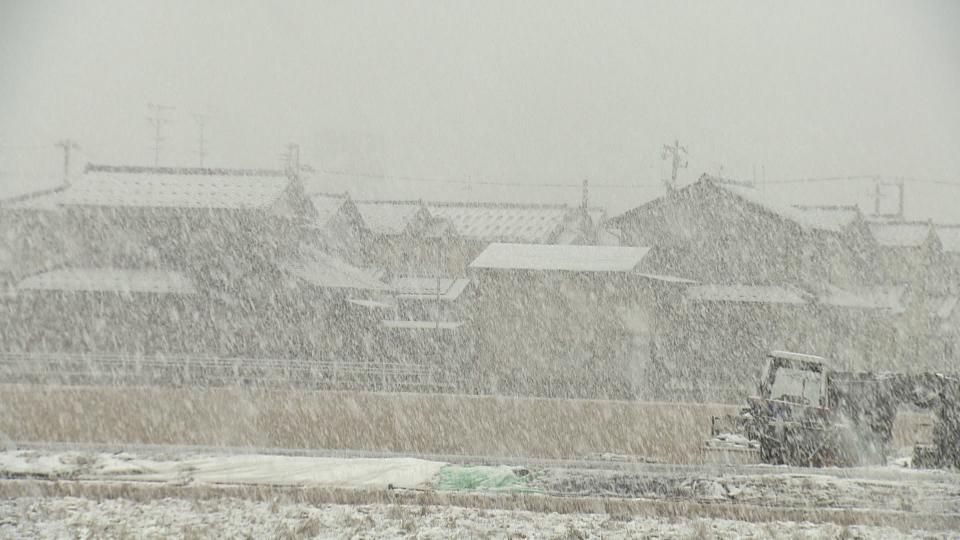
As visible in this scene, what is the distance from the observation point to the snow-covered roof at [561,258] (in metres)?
34.3

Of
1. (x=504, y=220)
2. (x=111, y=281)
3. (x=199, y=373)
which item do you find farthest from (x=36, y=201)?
(x=504, y=220)

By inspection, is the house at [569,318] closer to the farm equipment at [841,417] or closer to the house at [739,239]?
the house at [739,239]

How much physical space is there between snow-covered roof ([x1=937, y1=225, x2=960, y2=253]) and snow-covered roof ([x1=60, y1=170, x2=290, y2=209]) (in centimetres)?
3397

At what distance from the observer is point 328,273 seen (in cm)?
4172

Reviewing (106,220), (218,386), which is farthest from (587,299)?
(106,220)

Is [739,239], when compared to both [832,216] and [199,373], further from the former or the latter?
[199,373]

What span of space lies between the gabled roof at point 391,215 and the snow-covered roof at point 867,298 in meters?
22.2

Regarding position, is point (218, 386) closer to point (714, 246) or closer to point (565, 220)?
point (714, 246)

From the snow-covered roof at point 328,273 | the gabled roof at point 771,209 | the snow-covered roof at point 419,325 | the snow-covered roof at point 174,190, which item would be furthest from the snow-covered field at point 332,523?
the snow-covered roof at point 419,325

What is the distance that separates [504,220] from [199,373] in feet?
94.6

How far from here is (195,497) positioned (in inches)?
423

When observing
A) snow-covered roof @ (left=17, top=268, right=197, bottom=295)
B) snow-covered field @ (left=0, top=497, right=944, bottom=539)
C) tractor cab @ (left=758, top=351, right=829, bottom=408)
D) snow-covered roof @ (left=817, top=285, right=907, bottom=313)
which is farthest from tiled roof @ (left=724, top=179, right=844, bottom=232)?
snow-covered field @ (left=0, top=497, right=944, bottom=539)

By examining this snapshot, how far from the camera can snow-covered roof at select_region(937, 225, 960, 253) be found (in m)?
53.7

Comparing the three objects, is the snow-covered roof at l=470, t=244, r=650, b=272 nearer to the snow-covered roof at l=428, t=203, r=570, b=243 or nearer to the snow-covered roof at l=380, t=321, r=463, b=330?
the snow-covered roof at l=380, t=321, r=463, b=330
